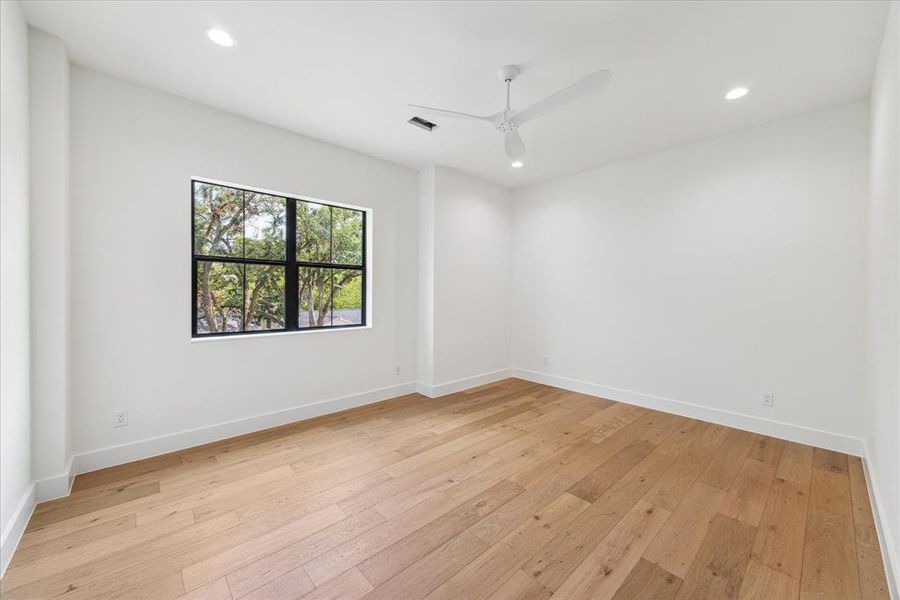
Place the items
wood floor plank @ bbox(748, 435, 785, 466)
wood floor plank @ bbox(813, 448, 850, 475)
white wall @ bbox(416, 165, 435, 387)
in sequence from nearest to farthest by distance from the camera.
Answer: wood floor plank @ bbox(813, 448, 850, 475)
wood floor plank @ bbox(748, 435, 785, 466)
white wall @ bbox(416, 165, 435, 387)

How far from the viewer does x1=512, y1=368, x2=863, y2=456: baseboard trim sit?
2.84 meters

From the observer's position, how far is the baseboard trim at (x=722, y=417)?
2836mm

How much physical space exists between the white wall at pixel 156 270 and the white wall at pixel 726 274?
3058 mm

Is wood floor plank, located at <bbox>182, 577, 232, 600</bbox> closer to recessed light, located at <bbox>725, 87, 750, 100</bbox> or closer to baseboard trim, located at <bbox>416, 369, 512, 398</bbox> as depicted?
baseboard trim, located at <bbox>416, 369, 512, 398</bbox>

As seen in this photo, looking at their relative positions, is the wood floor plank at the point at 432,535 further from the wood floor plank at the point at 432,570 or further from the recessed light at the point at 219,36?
the recessed light at the point at 219,36

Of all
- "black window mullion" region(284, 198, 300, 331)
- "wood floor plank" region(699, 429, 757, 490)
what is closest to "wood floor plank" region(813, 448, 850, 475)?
"wood floor plank" region(699, 429, 757, 490)

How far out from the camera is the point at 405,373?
14.1ft

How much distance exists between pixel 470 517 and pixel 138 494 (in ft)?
6.70

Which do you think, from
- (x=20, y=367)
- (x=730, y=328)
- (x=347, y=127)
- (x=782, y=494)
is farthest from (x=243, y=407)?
(x=730, y=328)

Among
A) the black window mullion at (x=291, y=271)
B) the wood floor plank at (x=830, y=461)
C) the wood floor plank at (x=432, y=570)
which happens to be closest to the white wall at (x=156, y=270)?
the black window mullion at (x=291, y=271)

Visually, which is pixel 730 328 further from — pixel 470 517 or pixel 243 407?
pixel 243 407

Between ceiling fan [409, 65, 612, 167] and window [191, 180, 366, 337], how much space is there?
1804mm

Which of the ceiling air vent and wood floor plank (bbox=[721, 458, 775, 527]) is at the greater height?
the ceiling air vent

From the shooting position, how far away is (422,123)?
313 centimetres
